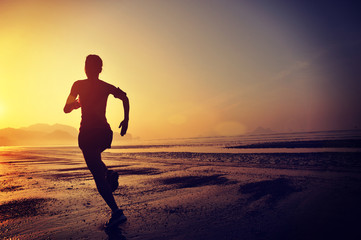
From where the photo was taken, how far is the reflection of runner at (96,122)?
9.82ft

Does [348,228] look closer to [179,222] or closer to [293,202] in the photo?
[293,202]

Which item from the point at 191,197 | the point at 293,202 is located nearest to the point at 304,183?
the point at 293,202

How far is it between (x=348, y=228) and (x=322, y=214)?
554 millimetres

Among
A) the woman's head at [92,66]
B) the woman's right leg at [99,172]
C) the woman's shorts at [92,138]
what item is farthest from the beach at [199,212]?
the woman's head at [92,66]

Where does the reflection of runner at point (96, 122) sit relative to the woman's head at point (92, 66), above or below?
below

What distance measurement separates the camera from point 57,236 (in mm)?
2670

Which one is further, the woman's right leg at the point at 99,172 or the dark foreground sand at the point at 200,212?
the woman's right leg at the point at 99,172

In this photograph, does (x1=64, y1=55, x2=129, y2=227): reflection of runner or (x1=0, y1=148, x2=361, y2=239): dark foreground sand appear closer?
(x1=0, y1=148, x2=361, y2=239): dark foreground sand

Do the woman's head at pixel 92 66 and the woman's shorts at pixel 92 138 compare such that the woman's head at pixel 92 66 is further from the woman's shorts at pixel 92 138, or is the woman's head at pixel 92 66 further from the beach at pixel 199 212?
the beach at pixel 199 212

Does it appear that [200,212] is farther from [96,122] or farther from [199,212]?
[96,122]

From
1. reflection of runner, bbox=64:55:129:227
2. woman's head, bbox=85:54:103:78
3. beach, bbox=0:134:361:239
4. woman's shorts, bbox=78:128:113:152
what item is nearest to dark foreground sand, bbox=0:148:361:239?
beach, bbox=0:134:361:239

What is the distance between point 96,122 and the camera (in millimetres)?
3014

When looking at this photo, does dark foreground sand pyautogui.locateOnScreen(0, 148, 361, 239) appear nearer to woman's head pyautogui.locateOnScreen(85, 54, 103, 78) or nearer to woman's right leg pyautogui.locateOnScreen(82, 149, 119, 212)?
woman's right leg pyautogui.locateOnScreen(82, 149, 119, 212)

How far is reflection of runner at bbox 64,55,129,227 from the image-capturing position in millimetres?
2994
